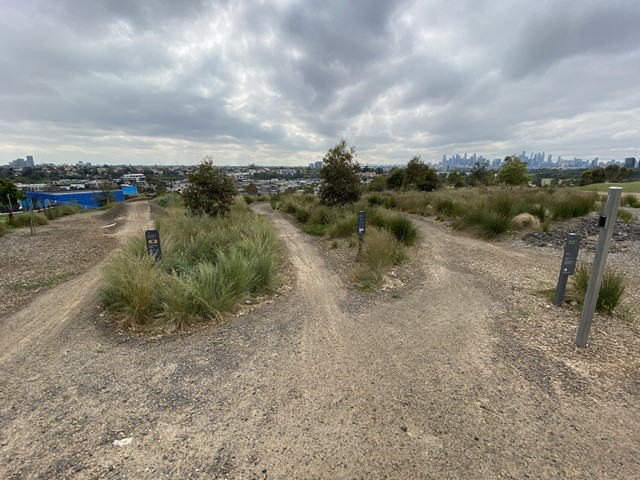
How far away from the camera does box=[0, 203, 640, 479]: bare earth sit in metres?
2.04

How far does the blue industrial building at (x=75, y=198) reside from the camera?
2447 centimetres

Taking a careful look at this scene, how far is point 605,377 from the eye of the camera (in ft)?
9.48

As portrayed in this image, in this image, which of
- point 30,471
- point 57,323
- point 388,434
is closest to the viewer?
point 30,471

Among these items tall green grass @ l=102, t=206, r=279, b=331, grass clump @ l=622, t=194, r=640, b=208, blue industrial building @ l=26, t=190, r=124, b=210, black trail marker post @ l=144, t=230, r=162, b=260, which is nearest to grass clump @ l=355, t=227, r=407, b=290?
tall green grass @ l=102, t=206, r=279, b=331

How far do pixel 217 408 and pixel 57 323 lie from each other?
3221 mm

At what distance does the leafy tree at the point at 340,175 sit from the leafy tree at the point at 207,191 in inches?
173

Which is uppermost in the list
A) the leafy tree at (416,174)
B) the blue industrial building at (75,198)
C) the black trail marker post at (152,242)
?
the leafy tree at (416,174)

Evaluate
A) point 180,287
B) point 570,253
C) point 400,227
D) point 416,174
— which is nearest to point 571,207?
point 400,227

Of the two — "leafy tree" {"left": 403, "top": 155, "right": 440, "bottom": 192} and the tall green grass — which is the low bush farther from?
"leafy tree" {"left": 403, "top": 155, "right": 440, "bottom": 192}

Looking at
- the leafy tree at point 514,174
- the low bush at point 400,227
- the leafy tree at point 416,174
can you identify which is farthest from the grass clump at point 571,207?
the leafy tree at point 514,174

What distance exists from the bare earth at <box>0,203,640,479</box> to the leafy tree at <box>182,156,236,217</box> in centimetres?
604

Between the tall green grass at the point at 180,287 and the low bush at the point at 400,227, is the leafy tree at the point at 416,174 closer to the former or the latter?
the low bush at the point at 400,227

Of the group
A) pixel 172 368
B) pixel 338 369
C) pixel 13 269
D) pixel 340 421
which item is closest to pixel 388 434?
pixel 340 421

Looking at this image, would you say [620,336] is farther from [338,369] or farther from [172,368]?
[172,368]
